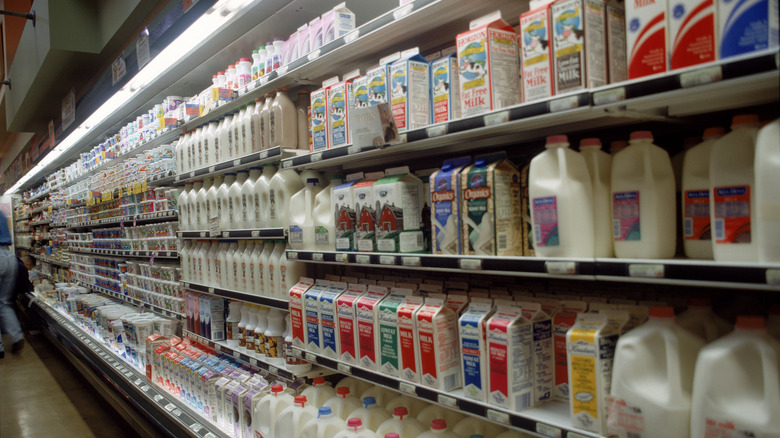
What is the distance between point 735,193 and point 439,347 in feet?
3.64

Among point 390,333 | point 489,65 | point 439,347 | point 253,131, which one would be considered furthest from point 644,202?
point 253,131

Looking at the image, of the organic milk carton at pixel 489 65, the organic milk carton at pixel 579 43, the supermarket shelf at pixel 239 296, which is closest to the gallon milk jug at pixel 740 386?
the organic milk carton at pixel 579 43

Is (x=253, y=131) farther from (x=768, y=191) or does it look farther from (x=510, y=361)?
(x=768, y=191)

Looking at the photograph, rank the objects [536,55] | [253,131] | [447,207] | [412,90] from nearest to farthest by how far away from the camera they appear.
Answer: [536,55], [447,207], [412,90], [253,131]

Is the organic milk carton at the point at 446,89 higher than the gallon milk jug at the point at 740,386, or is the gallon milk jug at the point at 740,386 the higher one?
the organic milk carton at the point at 446,89

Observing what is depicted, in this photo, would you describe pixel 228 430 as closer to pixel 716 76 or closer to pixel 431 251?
pixel 431 251

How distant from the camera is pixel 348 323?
239 cm

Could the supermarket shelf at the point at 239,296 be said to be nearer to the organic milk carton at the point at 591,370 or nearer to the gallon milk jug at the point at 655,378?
the organic milk carton at the point at 591,370

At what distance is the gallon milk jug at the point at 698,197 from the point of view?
55.6 inches

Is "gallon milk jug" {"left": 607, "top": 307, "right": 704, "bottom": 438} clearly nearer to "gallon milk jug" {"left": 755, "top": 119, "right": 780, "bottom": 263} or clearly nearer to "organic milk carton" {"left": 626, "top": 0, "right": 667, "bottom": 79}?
"gallon milk jug" {"left": 755, "top": 119, "right": 780, "bottom": 263}

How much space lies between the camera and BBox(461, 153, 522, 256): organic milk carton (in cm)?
177

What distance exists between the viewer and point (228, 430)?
10.3ft

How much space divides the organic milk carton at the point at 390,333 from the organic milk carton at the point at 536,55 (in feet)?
3.32

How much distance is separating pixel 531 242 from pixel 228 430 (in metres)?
2.36
